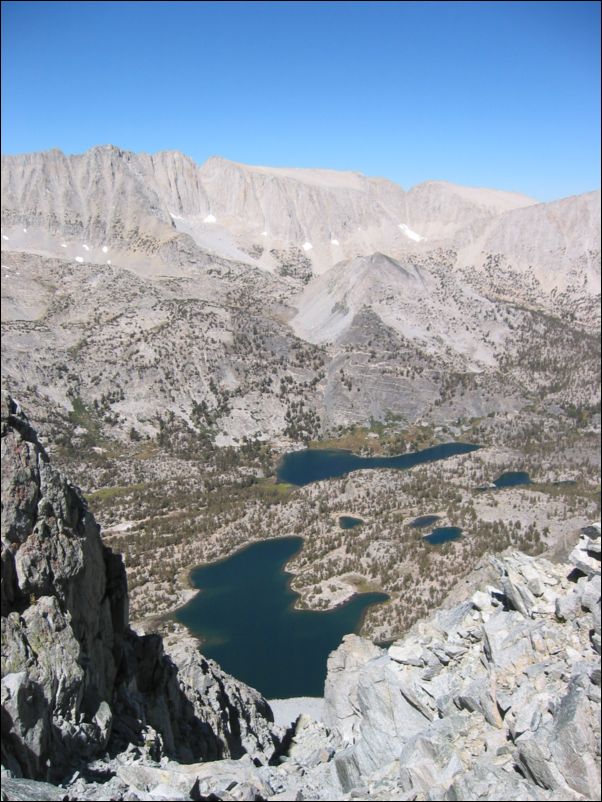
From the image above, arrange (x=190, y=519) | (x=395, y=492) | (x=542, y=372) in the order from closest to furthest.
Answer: (x=190, y=519), (x=395, y=492), (x=542, y=372)

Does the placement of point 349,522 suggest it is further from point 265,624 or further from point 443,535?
point 265,624

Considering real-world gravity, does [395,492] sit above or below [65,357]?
below

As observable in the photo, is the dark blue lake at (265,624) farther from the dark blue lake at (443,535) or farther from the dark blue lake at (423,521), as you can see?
the dark blue lake at (423,521)

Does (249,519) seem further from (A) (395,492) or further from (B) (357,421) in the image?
(B) (357,421)

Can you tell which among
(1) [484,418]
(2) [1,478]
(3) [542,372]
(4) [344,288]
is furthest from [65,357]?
(2) [1,478]

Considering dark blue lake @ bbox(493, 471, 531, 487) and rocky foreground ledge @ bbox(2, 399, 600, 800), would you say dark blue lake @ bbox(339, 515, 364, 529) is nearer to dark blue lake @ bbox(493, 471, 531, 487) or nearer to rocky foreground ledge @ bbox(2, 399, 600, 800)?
dark blue lake @ bbox(493, 471, 531, 487)

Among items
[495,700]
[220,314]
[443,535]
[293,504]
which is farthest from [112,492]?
[495,700]
